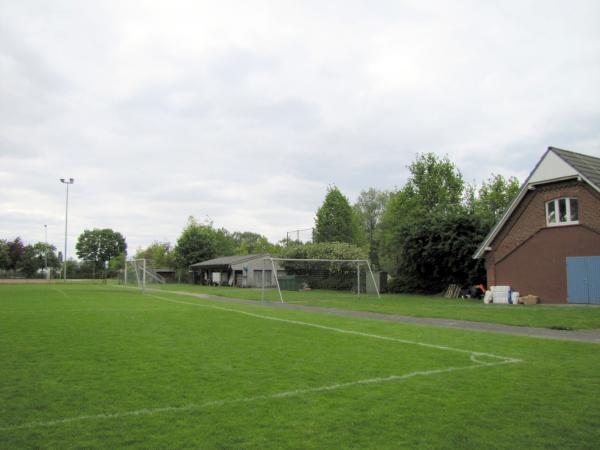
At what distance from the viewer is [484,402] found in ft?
20.5

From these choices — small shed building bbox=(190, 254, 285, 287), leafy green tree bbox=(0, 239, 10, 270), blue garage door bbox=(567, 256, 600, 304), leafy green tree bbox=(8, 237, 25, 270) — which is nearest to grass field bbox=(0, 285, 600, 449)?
blue garage door bbox=(567, 256, 600, 304)

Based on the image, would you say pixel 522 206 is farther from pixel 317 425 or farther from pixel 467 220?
pixel 317 425

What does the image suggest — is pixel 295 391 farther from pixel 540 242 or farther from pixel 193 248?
pixel 193 248

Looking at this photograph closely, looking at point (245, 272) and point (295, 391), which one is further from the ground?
point (245, 272)

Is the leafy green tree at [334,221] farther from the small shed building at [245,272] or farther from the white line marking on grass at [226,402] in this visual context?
the white line marking on grass at [226,402]

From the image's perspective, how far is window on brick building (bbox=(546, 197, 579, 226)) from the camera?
2400 cm

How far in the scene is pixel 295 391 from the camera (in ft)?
22.2

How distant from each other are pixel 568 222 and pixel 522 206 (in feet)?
8.93

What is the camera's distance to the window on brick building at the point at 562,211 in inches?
945

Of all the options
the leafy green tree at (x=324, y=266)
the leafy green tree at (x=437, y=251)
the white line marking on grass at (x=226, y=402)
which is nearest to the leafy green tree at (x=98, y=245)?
the leafy green tree at (x=324, y=266)

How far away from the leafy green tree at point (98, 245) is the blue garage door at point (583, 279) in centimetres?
12055

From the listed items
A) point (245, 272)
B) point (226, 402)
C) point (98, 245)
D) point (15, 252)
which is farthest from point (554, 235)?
point (98, 245)

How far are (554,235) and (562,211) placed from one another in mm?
1253

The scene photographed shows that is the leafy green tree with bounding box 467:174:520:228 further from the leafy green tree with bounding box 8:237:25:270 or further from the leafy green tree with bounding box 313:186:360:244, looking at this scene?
the leafy green tree with bounding box 8:237:25:270
